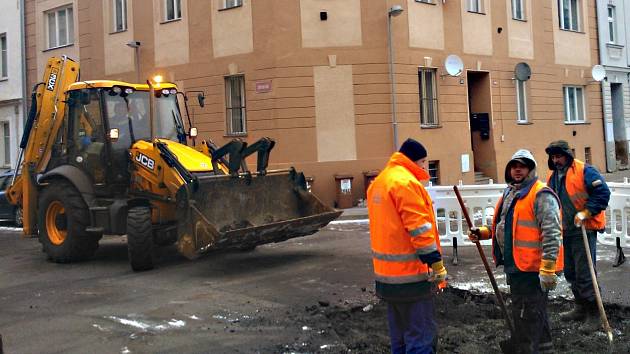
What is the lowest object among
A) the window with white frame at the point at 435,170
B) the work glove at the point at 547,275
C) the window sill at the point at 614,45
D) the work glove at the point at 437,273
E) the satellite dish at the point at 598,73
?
the work glove at the point at 547,275

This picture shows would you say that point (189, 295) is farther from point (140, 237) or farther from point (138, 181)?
point (138, 181)

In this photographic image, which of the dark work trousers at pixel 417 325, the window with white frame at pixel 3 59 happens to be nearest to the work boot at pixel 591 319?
the dark work trousers at pixel 417 325

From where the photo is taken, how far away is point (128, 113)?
32.9ft

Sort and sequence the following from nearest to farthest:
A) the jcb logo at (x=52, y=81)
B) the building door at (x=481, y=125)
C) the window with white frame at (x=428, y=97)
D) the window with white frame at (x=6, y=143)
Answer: the jcb logo at (x=52, y=81) < the window with white frame at (x=428, y=97) < the building door at (x=481, y=125) < the window with white frame at (x=6, y=143)

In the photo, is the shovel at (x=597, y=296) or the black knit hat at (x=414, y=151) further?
the shovel at (x=597, y=296)

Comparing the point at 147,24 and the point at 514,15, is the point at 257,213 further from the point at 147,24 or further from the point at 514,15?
the point at 514,15

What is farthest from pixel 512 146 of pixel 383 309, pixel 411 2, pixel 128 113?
pixel 383 309

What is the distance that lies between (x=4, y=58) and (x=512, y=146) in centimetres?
2112

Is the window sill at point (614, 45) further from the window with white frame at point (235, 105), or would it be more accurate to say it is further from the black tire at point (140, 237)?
the black tire at point (140, 237)

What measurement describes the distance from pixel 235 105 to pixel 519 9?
36.3 feet

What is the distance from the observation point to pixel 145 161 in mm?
9453

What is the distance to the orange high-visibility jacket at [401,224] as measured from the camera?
4016 mm

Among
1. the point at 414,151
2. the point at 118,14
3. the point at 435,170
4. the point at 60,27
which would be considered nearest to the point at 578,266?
the point at 414,151

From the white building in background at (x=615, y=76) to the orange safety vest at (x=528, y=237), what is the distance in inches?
887
